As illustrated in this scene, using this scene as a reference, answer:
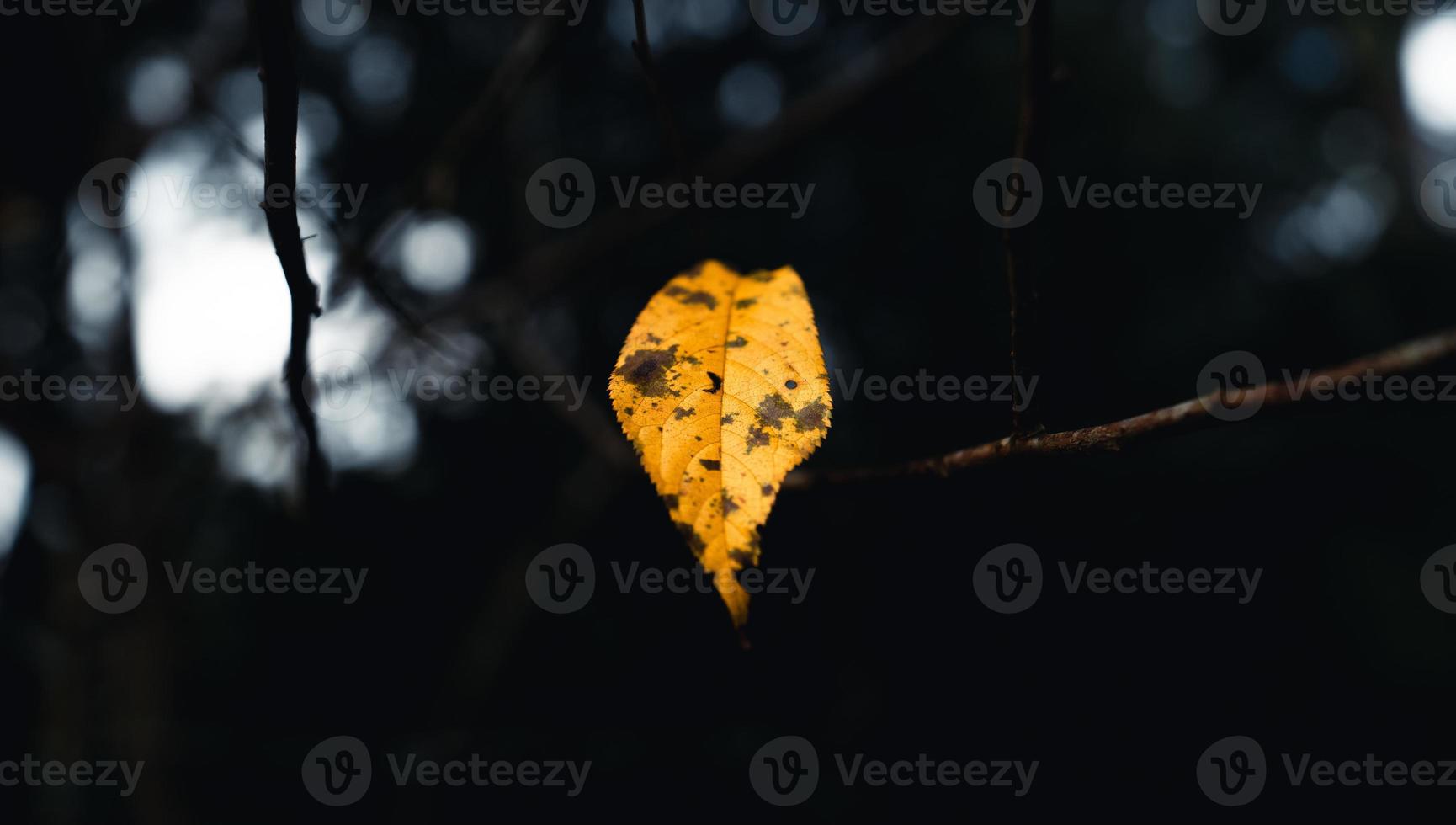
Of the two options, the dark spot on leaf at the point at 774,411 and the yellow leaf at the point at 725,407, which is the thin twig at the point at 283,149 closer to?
the yellow leaf at the point at 725,407

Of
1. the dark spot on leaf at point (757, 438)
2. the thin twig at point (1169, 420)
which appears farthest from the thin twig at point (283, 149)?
the thin twig at point (1169, 420)

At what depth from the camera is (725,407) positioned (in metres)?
0.54

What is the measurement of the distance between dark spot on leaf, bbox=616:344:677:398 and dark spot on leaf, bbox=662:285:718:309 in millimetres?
80

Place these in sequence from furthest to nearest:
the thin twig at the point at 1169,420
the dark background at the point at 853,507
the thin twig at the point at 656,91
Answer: the dark background at the point at 853,507, the thin twig at the point at 656,91, the thin twig at the point at 1169,420

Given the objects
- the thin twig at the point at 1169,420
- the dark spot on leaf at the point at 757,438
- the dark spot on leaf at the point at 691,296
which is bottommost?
the dark spot on leaf at the point at 757,438

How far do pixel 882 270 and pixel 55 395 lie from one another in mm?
3592

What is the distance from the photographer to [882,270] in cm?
345

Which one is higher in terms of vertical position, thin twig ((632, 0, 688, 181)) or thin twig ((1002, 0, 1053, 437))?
thin twig ((632, 0, 688, 181))

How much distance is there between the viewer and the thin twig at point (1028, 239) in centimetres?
38

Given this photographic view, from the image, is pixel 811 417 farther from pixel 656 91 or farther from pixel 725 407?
pixel 656 91

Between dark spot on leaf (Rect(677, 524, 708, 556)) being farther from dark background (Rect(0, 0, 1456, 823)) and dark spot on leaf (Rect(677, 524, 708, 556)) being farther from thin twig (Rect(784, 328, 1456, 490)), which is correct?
dark background (Rect(0, 0, 1456, 823))

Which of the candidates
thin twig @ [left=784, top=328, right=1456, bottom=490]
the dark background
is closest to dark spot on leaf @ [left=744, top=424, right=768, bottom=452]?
thin twig @ [left=784, top=328, right=1456, bottom=490]

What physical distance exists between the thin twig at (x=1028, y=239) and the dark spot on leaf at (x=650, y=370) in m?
0.26

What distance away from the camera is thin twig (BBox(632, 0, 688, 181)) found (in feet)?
1.83
